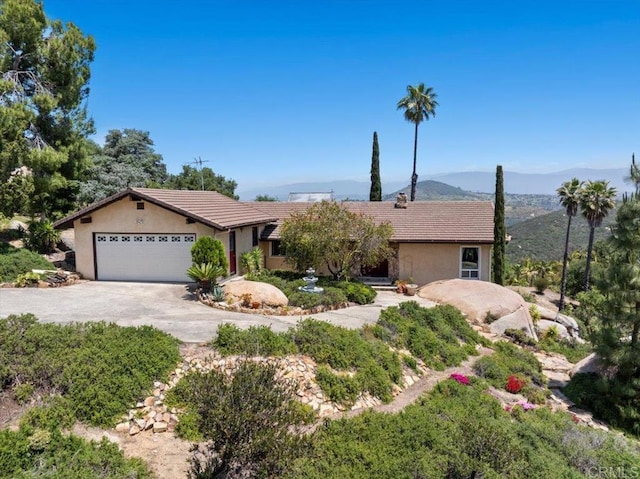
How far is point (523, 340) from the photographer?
18.7m

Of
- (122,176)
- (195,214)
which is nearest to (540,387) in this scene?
(195,214)

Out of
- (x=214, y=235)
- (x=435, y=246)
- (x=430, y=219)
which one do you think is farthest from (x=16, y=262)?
(x=430, y=219)

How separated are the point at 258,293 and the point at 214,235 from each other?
476cm

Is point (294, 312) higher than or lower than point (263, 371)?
lower

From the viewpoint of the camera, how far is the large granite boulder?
63.7ft

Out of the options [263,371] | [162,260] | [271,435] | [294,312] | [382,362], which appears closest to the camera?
[271,435]

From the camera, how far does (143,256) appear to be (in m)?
20.7

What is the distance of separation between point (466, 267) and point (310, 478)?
18605 millimetres

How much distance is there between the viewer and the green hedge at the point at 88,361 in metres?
8.83

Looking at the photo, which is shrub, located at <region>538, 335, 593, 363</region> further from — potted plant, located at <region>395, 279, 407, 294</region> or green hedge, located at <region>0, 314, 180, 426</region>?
green hedge, located at <region>0, 314, 180, 426</region>

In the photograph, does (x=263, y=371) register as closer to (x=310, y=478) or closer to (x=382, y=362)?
(x=310, y=478)

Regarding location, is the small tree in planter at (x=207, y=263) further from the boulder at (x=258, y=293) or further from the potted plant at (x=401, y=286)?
the potted plant at (x=401, y=286)

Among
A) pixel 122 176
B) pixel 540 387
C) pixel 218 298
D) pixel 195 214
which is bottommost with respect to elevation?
pixel 540 387

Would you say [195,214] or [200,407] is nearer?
[200,407]
